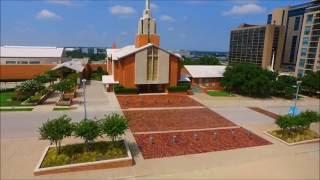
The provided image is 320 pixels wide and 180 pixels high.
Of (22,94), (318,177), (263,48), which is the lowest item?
(318,177)

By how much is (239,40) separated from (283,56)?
1931 centimetres

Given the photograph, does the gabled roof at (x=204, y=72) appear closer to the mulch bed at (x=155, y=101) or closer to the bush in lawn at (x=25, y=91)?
the mulch bed at (x=155, y=101)

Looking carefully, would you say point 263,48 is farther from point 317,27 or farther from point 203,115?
point 203,115

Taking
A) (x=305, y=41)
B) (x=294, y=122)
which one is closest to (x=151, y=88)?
(x=294, y=122)

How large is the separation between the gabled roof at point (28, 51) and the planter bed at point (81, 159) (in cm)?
4049

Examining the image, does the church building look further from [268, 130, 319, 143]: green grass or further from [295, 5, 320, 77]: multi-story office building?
[295, 5, 320, 77]: multi-story office building

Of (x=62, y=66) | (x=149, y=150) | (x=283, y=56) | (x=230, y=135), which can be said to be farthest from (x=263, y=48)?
(x=149, y=150)

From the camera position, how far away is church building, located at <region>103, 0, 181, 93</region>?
35.7 metres

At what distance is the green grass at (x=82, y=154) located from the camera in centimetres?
1470

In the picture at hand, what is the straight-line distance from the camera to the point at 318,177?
1473 cm

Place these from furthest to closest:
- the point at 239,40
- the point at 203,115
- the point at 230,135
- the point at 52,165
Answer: the point at 239,40 < the point at 203,115 < the point at 230,135 < the point at 52,165

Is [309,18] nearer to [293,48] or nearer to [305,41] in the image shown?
[305,41]

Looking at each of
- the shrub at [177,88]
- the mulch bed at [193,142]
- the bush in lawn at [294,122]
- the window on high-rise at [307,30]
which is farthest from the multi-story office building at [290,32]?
the mulch bed at [193,142]

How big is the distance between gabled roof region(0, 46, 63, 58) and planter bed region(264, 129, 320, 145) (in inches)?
1776
